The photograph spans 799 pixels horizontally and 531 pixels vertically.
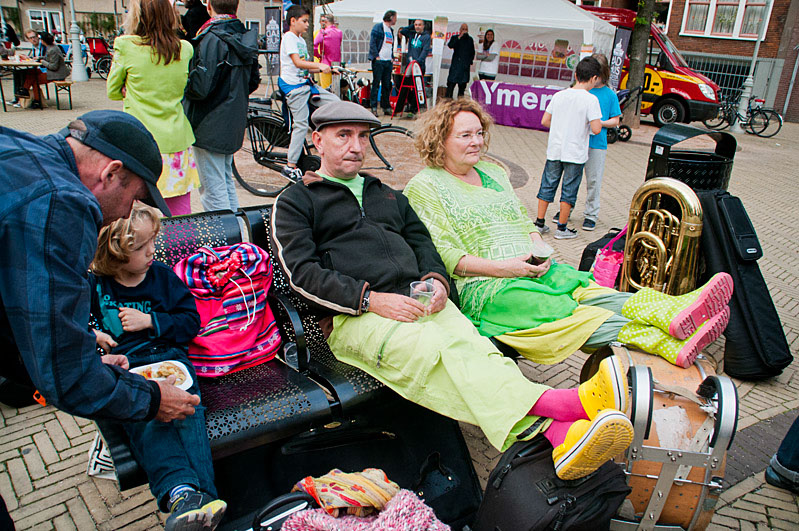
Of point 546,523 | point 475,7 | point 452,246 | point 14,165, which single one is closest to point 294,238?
point 452,246

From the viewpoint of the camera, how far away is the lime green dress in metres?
2.69

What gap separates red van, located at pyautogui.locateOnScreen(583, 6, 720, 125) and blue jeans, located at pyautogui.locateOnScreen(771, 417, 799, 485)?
12.9 meters

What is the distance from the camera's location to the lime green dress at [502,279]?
8.81 feet

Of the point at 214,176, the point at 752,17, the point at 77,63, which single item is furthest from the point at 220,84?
the point at 752,17

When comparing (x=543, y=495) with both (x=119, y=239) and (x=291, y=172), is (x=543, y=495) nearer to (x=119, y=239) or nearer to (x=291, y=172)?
(x=119, y=239)

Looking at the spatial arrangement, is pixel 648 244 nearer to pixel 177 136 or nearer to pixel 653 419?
pixel 653 419

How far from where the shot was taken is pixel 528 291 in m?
2.82

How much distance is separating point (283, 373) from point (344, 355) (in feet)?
0.90

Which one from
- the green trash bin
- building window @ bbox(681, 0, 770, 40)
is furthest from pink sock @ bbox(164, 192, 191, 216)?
building window @ bbox(681, 0, 770, 40)

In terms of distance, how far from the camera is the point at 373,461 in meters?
2.52

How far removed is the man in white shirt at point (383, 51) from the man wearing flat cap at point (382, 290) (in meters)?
10.2

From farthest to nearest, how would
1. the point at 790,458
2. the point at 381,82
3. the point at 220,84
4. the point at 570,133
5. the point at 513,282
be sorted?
the point at 381,82, the point at 570,133, the point at 220,84, the point at 513,282, the point at 790,458

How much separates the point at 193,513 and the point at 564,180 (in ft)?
17.1

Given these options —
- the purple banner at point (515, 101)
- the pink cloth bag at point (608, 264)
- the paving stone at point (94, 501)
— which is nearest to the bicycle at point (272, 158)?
the pink cloth bag at point (608, 264)
